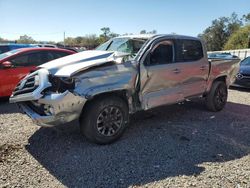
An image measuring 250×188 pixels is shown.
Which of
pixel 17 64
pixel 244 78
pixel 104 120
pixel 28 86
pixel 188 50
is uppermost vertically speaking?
pixel 188 50

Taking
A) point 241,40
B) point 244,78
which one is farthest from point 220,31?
point 244,78

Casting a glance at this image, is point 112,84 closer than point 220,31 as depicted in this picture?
Yes

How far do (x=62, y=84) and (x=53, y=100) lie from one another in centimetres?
31

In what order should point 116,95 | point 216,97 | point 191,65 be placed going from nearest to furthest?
1. point 116,95
2. point 191,65
3. point 216,97

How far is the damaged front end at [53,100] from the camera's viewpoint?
165 inches

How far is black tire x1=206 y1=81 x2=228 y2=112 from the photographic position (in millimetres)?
6937

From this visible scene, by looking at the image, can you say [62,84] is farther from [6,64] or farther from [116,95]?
[6,64]

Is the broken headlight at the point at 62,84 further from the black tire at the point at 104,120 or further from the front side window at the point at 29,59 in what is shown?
the front side window at the point at 29,59

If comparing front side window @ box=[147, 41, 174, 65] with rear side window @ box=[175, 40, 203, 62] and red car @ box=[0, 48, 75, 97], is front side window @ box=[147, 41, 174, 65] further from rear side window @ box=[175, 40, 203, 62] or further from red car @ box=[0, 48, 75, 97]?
red car @ box=[0, 48, 75, 97]

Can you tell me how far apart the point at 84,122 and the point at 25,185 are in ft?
4.50

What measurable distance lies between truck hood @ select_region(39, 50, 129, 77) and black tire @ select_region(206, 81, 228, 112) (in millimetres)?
2843

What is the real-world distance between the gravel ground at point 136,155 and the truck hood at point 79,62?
86 centimetres

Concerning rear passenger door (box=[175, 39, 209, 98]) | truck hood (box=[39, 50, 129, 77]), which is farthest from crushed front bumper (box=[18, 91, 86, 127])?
rear passenger door (box=[175, 39, 209, 98])

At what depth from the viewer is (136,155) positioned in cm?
434
